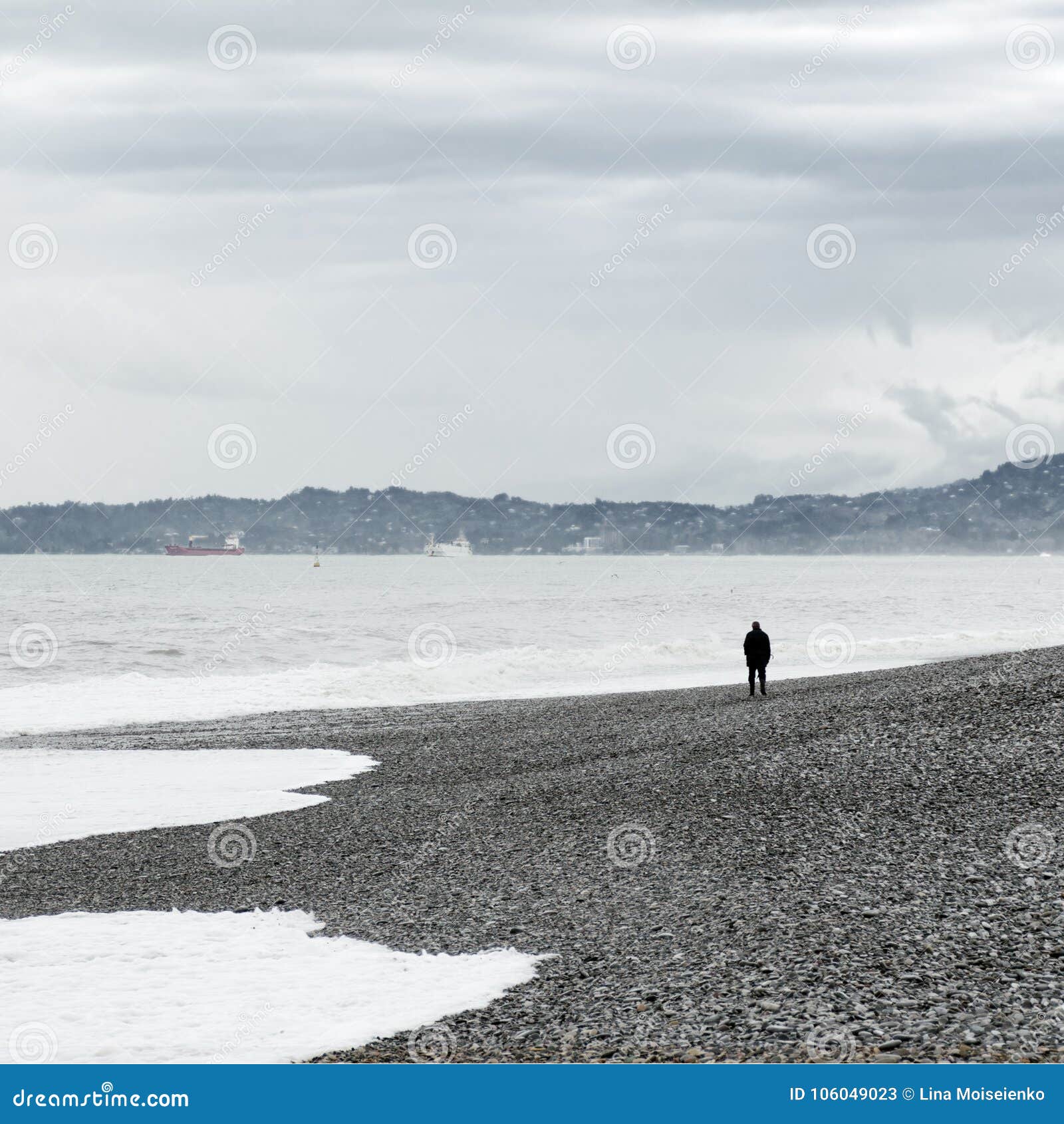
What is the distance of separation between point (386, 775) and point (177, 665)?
26491 mm

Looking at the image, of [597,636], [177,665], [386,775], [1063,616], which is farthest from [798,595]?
[386,775]

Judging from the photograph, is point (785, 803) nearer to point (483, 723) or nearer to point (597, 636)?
point (483, 723)

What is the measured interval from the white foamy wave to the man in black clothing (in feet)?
22.9

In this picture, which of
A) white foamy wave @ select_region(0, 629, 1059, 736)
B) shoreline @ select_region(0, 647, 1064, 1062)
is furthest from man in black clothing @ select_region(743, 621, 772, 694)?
white foamy wave @ select_region(0, 629, 1059, 736)

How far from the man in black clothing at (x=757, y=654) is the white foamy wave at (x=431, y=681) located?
697 cm

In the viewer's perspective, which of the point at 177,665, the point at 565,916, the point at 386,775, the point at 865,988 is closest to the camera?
the point at 865,988

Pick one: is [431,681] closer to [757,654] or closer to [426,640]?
[757,654]

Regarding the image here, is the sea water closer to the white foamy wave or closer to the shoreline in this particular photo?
the white foamy wave

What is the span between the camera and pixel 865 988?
7.36 metres

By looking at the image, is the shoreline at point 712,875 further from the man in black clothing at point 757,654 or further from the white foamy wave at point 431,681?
the white foamy wave at point 431,681

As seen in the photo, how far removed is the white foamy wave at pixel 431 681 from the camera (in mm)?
30594

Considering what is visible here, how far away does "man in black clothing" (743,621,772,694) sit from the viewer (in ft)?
84.1

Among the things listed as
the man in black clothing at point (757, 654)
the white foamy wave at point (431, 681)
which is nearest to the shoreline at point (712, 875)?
the man in black clothing at point (757, 654)

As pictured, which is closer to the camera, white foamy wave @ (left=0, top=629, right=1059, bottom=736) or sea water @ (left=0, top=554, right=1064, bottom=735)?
white foamy wave @ (left=0, top=629, right=1059, bottom=736)
